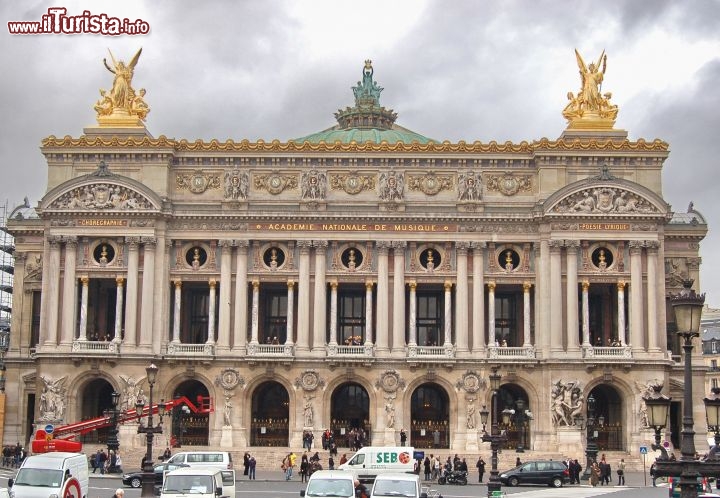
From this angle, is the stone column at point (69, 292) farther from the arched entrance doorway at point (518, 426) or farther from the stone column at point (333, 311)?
the arched entrance doorway at point (518, 426)

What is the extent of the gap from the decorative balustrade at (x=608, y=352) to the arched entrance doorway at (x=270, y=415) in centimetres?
1988

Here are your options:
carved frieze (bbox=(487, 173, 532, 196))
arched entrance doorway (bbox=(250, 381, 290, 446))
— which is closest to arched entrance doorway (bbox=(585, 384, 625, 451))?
carved frieze (bbox=(487, 173, 532, 196))

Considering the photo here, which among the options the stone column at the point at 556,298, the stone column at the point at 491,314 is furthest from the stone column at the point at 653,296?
the stone column at the point at 491,314

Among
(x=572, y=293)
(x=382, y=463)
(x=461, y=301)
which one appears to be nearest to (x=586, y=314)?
(x=572, y=293)

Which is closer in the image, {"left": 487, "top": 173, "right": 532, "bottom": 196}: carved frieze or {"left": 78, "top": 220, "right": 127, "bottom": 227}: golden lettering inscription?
{"left": 78, "top": 220, "right": 127, "bottom": 227}: golden lettering inscription

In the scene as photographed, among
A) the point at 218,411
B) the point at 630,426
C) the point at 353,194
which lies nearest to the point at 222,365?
the point at 218,411

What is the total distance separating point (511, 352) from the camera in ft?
249

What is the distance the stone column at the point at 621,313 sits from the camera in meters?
74.9

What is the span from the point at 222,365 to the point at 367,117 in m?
28.4

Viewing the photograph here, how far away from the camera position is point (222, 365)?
75.9 meters

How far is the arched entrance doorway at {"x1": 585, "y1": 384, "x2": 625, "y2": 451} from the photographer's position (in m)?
75.7

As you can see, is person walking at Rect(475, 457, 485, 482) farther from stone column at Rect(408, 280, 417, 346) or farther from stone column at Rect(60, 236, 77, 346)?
stone column at Rect(60, 236, 77, 346)

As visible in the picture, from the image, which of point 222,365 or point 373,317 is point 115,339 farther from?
point 373,317

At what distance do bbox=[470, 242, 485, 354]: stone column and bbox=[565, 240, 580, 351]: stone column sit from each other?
17.9 ft
